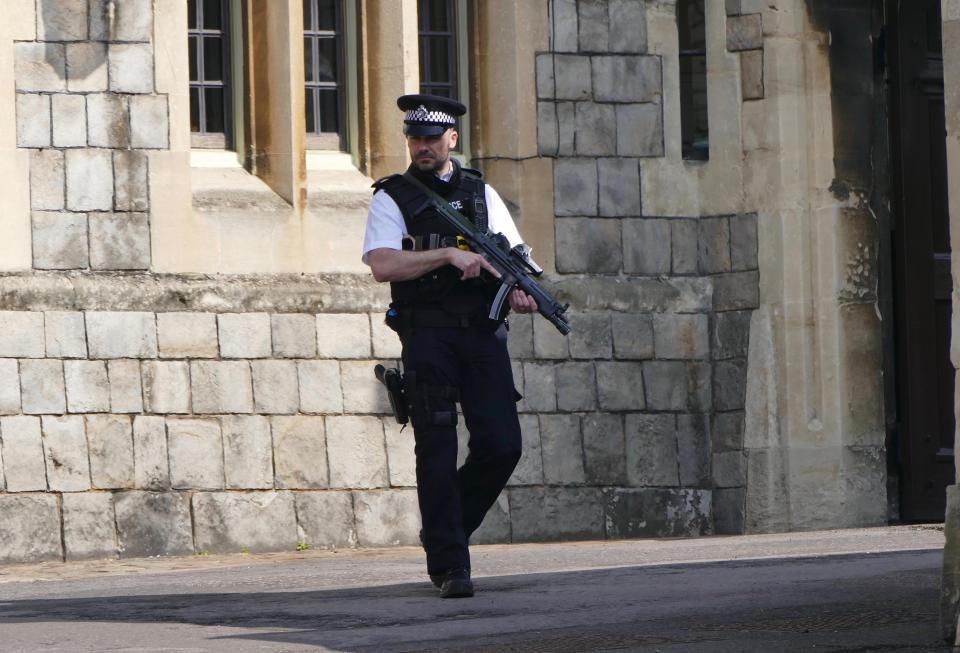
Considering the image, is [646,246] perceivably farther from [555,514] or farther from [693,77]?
[555,514]

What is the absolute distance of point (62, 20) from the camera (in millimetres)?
10336

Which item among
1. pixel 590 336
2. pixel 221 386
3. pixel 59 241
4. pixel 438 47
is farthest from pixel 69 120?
pixel 590 336

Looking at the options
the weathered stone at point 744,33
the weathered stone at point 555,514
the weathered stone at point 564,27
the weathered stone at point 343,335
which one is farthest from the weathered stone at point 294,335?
the weathered stone at point 744,33

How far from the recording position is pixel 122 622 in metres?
6.58

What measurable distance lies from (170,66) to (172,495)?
220 cm

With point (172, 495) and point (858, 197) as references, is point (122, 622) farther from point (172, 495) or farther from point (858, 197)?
point (858, 197)

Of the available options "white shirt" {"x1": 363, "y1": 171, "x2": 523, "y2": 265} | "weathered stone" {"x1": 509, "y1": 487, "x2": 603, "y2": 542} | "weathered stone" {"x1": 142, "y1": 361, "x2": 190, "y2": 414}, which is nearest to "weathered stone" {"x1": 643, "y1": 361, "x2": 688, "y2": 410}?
"weathered stone" {"x1": 509, "y1": 487, "x2": 603, "y2": 542}

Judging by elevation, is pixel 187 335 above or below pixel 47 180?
below

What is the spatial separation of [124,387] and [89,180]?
1.05 meters

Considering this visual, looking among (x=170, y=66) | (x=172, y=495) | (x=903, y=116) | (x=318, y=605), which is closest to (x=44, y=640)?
(x=318, y=605)

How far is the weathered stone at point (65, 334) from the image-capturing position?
1021 cm

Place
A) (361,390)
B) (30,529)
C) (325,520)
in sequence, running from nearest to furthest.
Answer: (30,529) < (325,520) < (361,390)

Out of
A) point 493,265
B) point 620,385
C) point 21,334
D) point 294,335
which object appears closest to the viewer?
point 493,265

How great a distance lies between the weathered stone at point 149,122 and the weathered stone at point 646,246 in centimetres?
270
